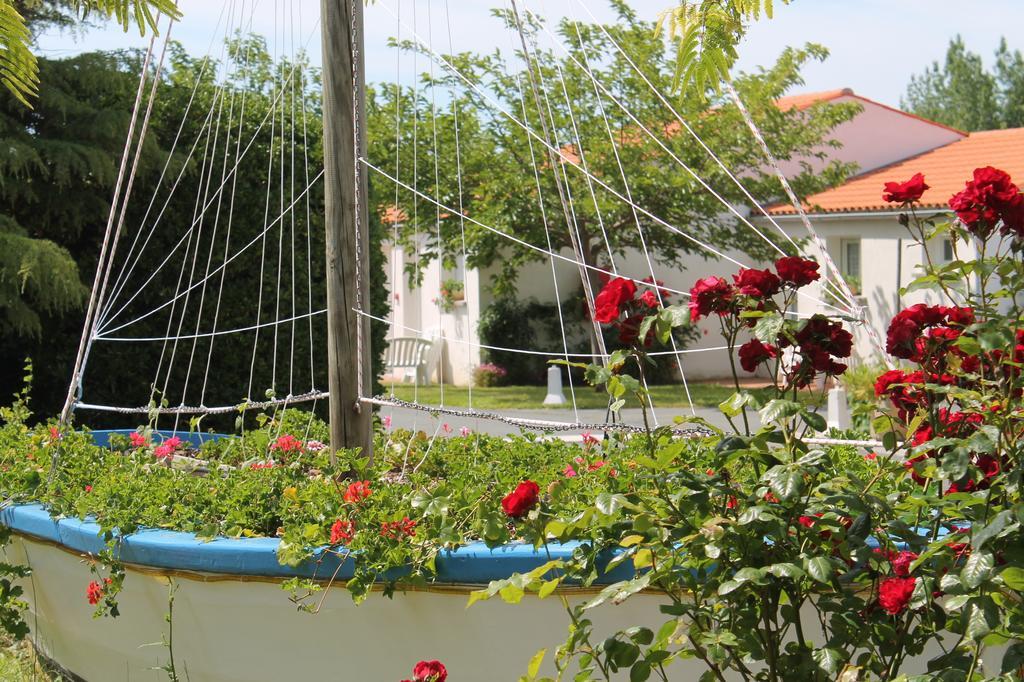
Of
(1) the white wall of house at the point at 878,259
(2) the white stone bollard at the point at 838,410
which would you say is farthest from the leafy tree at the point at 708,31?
(1) the white wall of house at the point at 878,259

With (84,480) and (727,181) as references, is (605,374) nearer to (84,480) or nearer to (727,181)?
(84,480)

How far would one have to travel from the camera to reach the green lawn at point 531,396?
1688 cm

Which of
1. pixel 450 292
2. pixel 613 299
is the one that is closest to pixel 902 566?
pixel 613 299

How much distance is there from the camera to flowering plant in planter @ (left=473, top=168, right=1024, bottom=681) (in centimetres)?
223

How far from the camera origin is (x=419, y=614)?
10.1ft

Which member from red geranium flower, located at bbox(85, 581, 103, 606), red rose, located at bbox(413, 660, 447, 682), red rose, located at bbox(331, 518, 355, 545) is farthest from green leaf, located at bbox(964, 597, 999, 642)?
red geranium flower, located at bbox(85, 581, 103, 606)

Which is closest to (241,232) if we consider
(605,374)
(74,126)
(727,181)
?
(74,126)

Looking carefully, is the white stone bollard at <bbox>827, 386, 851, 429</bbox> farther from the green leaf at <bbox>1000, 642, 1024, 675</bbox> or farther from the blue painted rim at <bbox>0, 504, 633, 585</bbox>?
the green leaf at <bbox>1000, 642, 1024, 675</bbox>

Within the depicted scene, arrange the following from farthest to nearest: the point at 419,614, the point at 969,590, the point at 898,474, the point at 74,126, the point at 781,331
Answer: the point at 74,126, the point at 419,614, the point at 898,474, the point at 781,331, the point at 969,590

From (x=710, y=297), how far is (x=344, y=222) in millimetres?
2024

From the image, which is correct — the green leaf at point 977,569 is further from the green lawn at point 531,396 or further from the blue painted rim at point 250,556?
the green lawn at point 531,396

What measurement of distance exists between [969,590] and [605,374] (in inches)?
32.1

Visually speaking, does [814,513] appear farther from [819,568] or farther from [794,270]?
[794,270]

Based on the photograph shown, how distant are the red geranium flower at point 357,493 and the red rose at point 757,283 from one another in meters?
1.31
